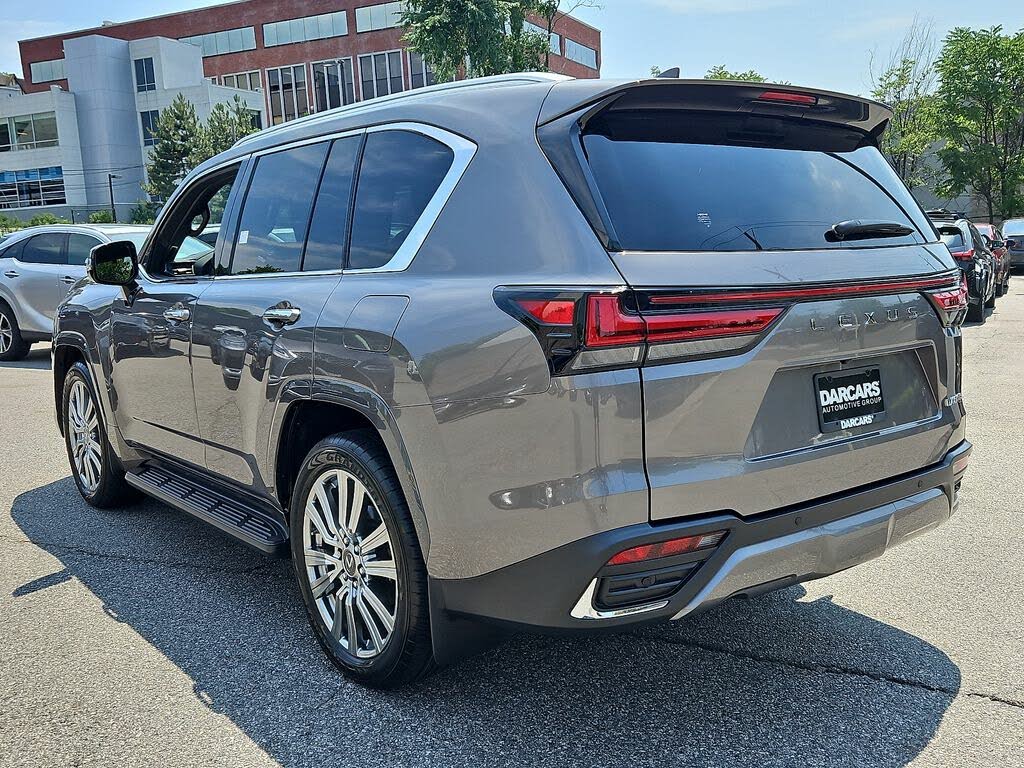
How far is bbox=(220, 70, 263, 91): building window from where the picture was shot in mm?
67500

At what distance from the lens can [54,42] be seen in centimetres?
7319

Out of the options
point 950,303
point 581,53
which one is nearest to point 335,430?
point 950,303

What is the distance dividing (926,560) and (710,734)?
6.37ft

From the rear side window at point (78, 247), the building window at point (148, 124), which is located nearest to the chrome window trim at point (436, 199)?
the rear side window at point (78, 247)

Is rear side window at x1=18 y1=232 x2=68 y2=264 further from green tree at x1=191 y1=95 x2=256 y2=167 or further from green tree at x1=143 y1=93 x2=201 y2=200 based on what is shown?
green tree at x1=143 y1=93 x2=201 y2=200

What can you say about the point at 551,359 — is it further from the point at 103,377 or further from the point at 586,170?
the point at 103,377

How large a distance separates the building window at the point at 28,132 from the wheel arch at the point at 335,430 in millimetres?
68988

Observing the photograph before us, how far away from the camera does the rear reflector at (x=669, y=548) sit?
2.37m

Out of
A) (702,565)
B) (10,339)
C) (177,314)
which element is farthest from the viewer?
(10,339)

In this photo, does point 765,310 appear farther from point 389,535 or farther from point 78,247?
point 78,247

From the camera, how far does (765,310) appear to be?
246 cm

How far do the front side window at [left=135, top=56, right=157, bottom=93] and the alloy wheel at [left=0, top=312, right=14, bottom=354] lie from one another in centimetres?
5868

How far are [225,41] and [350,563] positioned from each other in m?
73.1

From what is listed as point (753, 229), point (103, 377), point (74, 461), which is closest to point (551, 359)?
point (753, 229)
